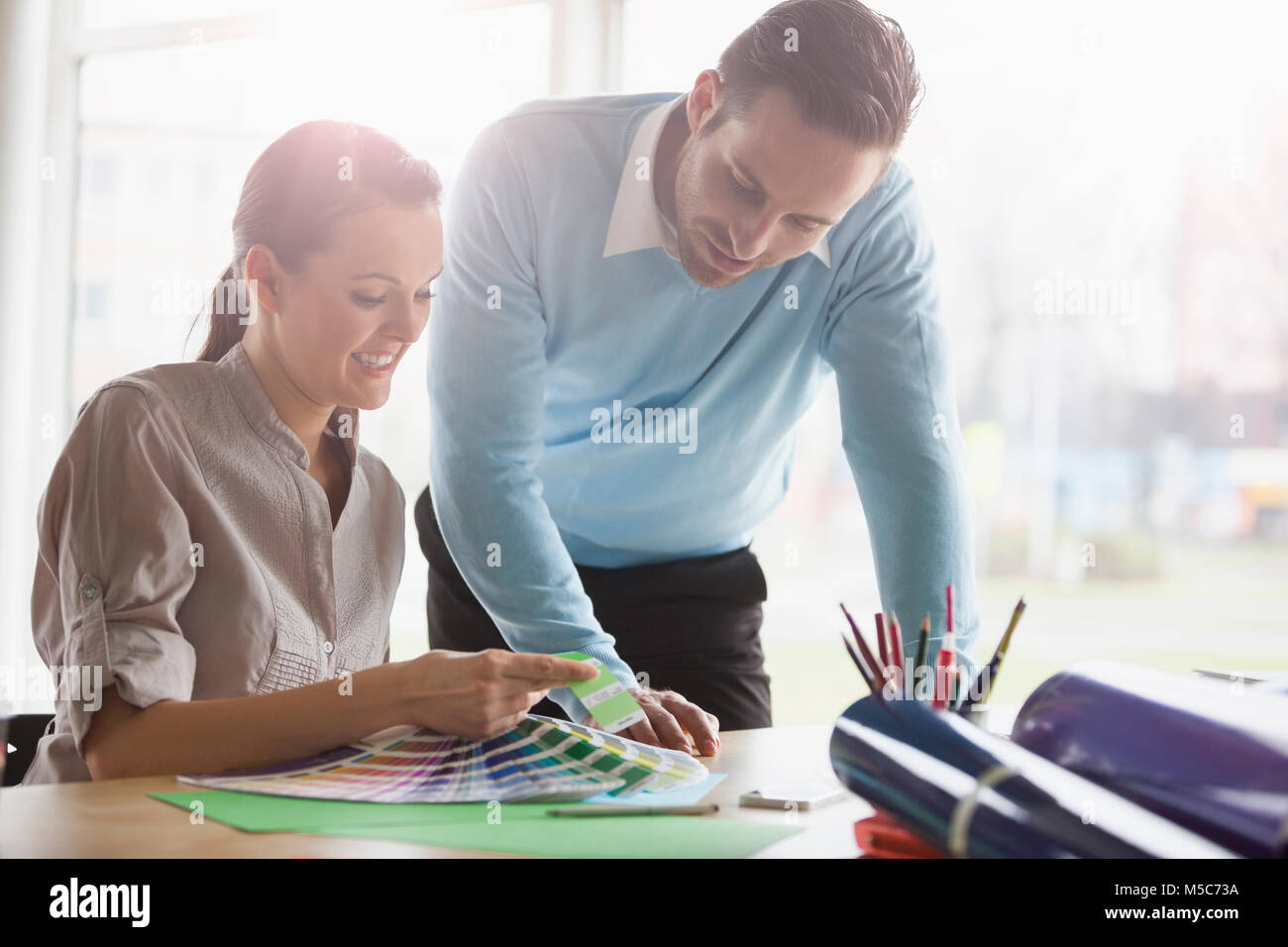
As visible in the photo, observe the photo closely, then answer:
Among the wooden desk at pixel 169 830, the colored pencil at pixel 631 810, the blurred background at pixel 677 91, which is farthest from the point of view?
the blurred background at pixel 677 91

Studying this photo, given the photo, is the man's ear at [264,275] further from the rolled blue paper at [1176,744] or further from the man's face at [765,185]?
the rolled blue paper at [1176,744]

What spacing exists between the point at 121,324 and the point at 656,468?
2691mm

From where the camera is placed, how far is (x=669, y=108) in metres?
1.58

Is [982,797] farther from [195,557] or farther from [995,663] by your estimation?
[195,557]

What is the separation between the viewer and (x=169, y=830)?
2.60ft

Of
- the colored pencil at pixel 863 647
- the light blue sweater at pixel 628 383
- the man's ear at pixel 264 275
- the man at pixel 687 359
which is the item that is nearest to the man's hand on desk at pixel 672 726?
the man at pixel 687 359

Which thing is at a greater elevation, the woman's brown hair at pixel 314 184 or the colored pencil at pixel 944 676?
the woman's brown hair at pixel 314 184

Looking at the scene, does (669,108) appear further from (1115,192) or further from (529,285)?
(1115,192)

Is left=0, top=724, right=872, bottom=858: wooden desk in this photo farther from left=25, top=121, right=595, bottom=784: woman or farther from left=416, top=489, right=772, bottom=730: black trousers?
left=416, top=489, right=772, bottom=730: black trousers

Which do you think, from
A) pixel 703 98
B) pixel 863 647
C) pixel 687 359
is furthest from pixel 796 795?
pixel 703 98

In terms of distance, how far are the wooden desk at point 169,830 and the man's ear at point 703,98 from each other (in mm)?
844

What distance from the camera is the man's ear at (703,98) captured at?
1.47 meters

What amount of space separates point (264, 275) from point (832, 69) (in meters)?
0.73
